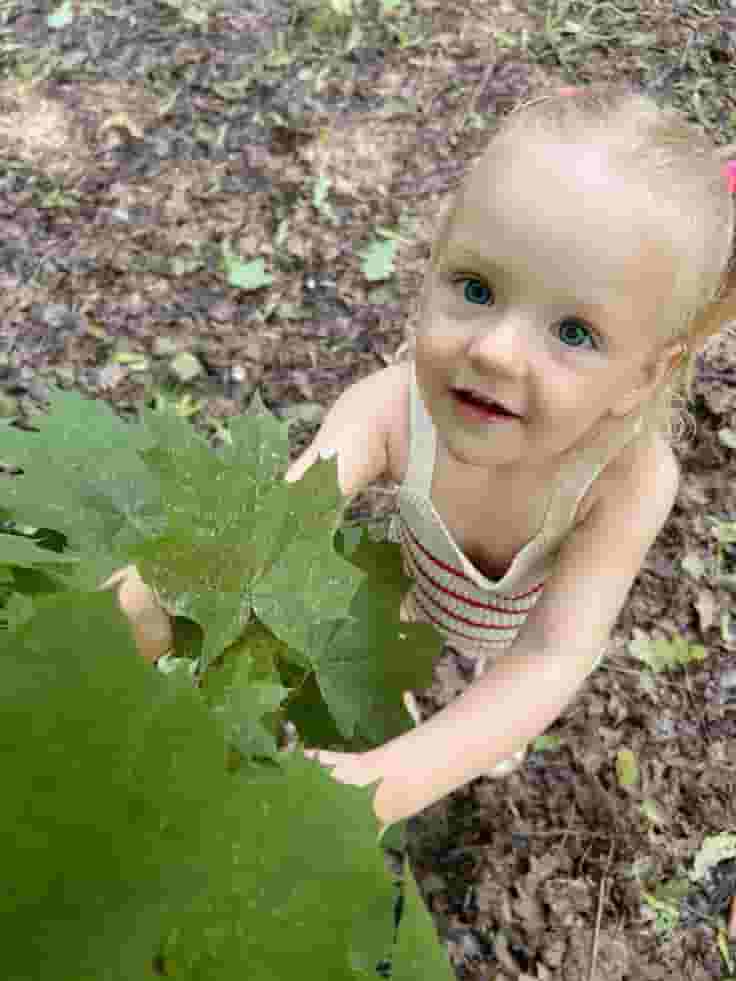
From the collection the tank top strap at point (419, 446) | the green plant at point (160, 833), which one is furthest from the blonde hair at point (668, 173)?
the green plant at point (160, 833)

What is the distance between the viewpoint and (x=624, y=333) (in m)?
1.10

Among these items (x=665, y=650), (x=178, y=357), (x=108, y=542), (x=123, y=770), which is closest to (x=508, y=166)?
(x=108, y=542)

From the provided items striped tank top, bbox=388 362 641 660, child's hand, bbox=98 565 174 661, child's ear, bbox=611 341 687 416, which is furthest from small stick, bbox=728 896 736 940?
child's hand, bbox=98 565 174 661

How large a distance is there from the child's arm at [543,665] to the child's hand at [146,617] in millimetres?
295

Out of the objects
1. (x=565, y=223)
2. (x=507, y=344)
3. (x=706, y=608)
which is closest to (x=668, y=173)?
(x=565, y=223)

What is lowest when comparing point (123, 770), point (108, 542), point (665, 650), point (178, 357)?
point (665, 650)

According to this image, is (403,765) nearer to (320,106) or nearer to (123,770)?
(123,770)

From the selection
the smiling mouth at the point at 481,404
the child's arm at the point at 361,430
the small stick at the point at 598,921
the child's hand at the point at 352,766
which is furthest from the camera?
the small stick at the point at 598,921

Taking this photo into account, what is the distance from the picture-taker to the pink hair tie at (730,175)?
124 centimetres

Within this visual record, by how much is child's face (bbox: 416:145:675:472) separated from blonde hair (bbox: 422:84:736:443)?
1.0 inches

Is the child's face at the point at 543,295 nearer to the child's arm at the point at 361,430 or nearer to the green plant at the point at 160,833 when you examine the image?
the child's arm at the point at 361,430

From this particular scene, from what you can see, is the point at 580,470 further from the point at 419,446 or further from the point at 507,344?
the point at 507,344

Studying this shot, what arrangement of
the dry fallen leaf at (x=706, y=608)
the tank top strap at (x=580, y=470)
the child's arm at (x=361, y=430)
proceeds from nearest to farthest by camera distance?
the tank top strap at (x=580, y=470) < the child's arm at (x=361, y=430) < the dry fallen leaf at (x=706, y=608)

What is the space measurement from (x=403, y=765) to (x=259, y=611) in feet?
1.70
